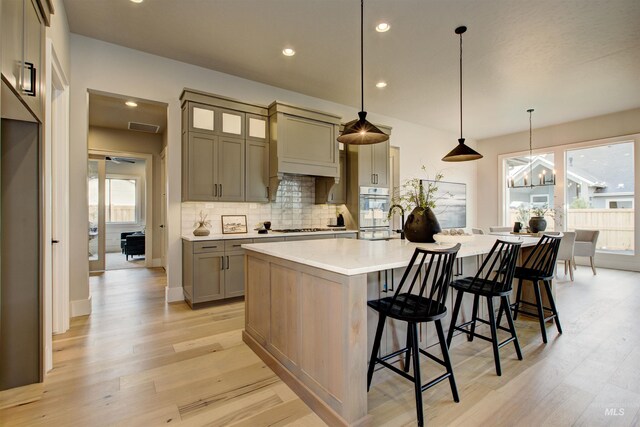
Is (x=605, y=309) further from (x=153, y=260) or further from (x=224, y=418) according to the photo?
(x=153, y=260)

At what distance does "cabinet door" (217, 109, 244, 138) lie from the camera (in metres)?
4.14

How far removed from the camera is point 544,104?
571cm

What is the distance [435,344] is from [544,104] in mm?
5449

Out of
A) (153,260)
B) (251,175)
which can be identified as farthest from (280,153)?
(153,260)

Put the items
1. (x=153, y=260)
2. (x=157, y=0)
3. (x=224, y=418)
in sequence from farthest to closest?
1. (x=153, y=260)
2. (x=157, y=0)
3. (x=224, y=418)

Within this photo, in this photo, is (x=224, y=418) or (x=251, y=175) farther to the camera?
(x=251, y=175)

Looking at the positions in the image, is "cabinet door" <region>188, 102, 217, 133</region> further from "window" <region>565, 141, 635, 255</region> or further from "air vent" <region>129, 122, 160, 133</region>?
"window" <region>565, 141, 635, 255</region>

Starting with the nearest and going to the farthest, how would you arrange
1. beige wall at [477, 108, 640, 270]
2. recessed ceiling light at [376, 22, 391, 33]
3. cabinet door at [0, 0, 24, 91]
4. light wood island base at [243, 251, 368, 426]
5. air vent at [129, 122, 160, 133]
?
cabinet door at [0, 0, 24, 91], light wood island base at [243, 251, 368, 426], recessed ceiling light at [376, 22, 391, 33], air vent at [129, 122, 160, 133], beige wall at [477, 108, 640, 270]

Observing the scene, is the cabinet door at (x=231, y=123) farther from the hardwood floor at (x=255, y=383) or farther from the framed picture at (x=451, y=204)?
the framed picture at (x=451, y=204)

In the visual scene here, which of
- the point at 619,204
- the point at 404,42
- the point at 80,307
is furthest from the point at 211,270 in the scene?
the point at 619,204

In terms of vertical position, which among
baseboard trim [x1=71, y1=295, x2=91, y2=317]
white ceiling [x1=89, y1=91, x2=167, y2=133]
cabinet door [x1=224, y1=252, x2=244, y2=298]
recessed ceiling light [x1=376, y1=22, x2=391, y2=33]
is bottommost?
baseboard trim [x1=71, y1=295, x2=91, y2=317]

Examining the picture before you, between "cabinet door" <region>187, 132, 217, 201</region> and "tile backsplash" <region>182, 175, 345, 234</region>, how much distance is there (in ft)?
0.98

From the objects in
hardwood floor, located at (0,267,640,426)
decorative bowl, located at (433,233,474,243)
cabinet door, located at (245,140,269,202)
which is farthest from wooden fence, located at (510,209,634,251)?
cabinet door, located at (245,140,269,202)

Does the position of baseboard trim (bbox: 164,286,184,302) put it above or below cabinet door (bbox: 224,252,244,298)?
below
